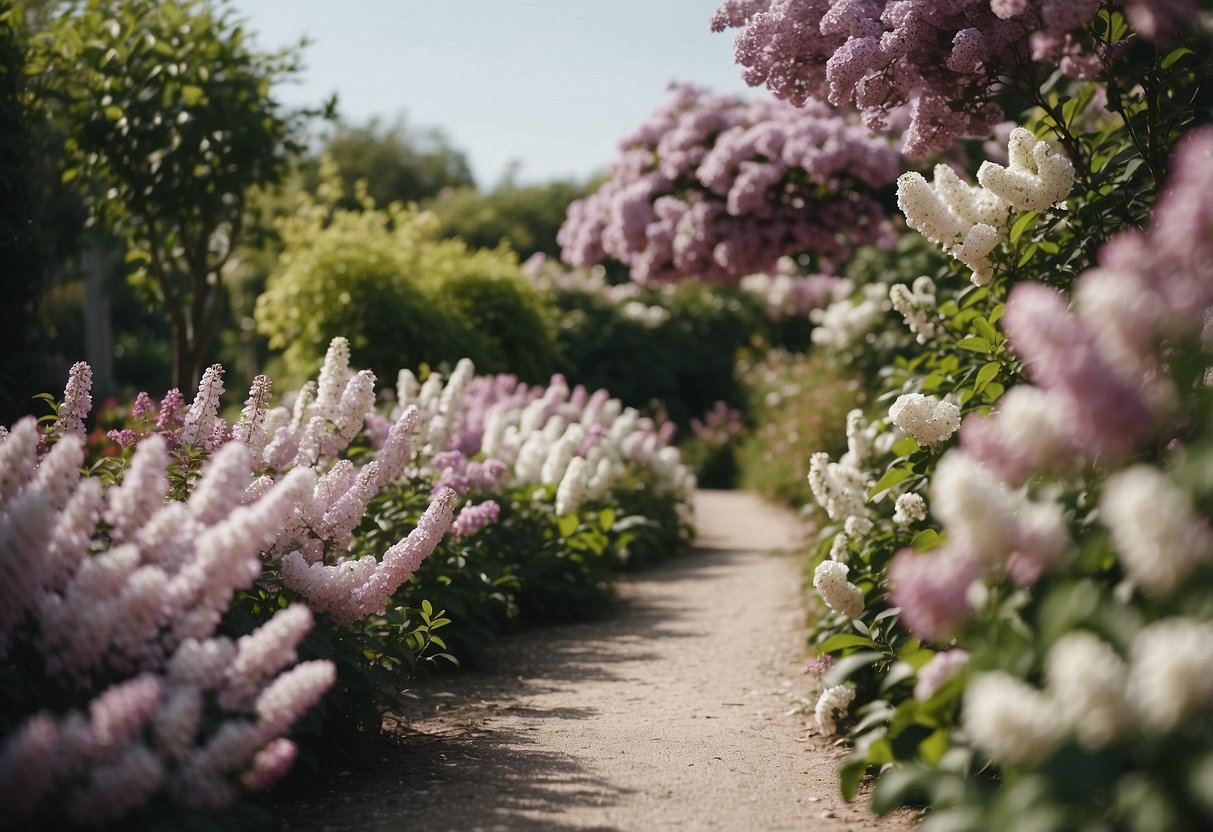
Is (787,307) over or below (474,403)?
over

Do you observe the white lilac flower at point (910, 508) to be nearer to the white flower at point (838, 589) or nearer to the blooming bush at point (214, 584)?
the white flower at point (838, 589)

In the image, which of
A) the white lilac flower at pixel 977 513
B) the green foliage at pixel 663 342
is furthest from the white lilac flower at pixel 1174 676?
the green foliage at pixel 663 342

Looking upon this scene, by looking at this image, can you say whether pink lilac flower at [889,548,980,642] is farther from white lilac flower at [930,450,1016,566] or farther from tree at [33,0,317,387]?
tree at [33,0,317,387]

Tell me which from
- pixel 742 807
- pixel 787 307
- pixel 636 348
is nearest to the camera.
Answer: pixel 742 807

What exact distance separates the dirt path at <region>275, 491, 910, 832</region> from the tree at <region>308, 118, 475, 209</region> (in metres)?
32.7

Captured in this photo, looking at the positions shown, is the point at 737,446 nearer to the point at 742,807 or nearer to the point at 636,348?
the point at 636,348

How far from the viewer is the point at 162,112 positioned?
22.2 ft

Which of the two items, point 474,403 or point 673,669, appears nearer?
point 673,669

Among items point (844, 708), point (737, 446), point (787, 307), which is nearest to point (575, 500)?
point (844, 708)

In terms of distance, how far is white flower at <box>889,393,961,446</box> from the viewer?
3.34 metres

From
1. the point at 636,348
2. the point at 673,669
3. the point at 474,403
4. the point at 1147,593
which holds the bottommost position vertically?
the point at 673,669

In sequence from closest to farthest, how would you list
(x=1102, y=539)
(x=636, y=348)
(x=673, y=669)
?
(x=1102, y=539), (x=673, y=669), (x=636, y=348)

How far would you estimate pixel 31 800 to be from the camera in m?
2.07

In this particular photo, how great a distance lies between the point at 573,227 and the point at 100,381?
624cm
